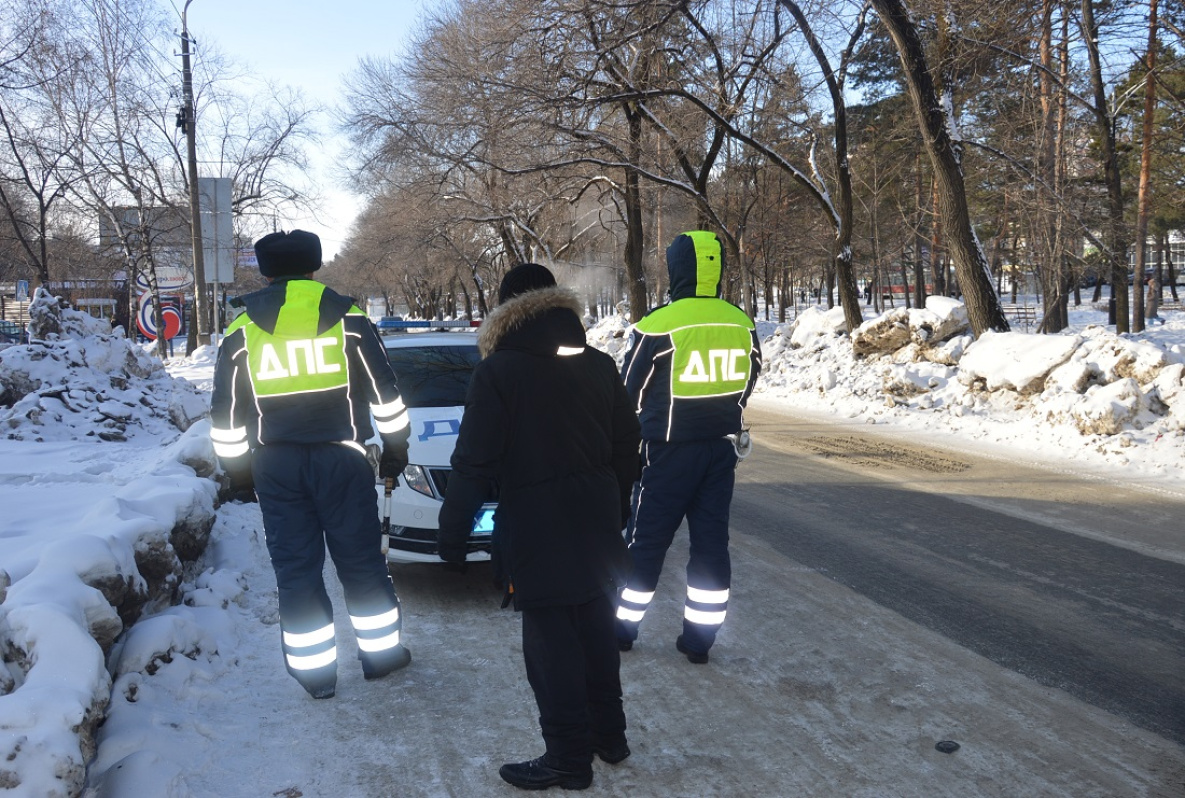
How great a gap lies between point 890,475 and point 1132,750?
226 inches

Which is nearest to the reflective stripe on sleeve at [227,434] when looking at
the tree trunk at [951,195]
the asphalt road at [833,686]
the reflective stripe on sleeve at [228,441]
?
the reflective stripe on sleeve at [228,441]

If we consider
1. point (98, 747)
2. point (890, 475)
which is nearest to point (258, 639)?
point (98, 747)

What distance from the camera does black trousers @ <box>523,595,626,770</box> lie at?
3.33 metres

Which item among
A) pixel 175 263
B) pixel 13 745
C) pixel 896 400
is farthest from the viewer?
pixel 175 263

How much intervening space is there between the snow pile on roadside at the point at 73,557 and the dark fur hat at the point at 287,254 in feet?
4.67

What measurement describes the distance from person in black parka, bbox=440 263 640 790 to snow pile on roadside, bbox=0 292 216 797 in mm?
1389

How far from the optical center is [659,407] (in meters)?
4.50

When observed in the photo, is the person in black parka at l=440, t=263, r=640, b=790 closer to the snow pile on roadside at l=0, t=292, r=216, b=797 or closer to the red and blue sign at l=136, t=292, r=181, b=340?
the snow pile on roadside at l=0, t=292, r=216, b=797

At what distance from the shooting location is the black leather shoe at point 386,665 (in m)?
4.33

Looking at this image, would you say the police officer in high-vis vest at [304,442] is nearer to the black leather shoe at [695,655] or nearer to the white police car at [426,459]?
the white police car at [426,459]

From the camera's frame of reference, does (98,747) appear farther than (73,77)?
No

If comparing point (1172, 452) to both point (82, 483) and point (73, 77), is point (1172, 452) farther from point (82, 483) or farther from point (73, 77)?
point (73, 77)

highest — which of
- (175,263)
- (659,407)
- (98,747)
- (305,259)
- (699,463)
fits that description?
(175,263)

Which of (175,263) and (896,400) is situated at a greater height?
(175,263)
